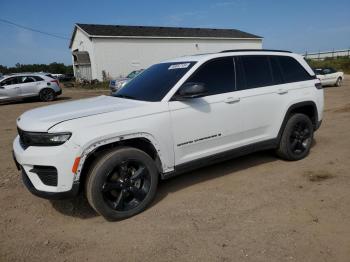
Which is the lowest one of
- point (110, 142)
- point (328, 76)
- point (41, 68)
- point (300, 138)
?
point (300, 138)

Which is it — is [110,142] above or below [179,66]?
below

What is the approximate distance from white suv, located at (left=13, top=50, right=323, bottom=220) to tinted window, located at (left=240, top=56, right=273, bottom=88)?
0.02 meters

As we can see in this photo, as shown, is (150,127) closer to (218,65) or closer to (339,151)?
(218,65)

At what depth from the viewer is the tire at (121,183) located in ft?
11.8

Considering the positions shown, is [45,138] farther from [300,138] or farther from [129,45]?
[129,45]

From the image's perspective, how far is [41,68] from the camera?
60594 mm

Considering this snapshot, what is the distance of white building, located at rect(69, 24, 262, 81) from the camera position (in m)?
31.1

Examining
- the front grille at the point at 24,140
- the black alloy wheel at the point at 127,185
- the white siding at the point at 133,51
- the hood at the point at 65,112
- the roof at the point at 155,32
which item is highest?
the roof at the point at 155,32

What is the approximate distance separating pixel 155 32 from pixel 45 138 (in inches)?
1269

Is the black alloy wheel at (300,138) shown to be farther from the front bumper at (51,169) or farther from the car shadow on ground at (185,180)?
the front bumper at (51,169)

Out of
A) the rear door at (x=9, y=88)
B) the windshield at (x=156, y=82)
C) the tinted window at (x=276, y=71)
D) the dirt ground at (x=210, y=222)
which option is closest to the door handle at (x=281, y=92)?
the tinted window at (x=276, y=71)

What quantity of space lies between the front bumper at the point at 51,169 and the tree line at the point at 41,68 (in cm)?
5823

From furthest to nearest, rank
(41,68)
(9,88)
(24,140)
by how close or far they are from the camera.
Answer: (41,68)
(9,88)
(24,140)

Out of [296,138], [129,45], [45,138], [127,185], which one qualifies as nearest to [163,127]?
[127,185]
